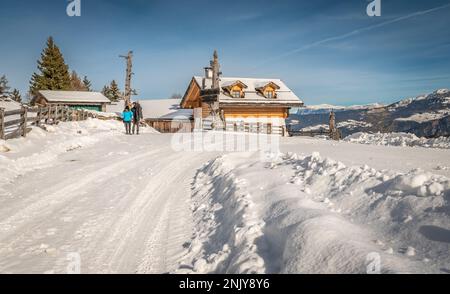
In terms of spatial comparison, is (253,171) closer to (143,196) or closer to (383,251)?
(143,196)

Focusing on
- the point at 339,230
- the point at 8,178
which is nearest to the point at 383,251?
the point at 339,230

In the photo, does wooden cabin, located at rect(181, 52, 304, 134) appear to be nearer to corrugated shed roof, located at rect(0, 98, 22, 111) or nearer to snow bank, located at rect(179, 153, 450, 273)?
snow bank, located at rect(179, 153, 450, 273)

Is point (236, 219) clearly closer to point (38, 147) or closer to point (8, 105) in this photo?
point (38, 147)

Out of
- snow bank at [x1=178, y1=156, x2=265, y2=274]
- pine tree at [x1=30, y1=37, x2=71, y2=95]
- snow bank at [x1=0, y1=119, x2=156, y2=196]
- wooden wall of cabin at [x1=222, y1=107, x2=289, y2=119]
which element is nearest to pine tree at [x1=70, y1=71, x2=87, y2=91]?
pine tree at [x1=30, y1=37, x2=71, y2=95]

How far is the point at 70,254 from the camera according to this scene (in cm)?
434

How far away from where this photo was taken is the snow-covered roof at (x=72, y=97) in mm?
41819

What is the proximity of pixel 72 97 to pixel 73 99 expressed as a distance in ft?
2.96

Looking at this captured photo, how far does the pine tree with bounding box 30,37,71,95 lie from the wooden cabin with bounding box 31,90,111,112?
15.4ft

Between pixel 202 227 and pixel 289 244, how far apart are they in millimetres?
Answer: 2201

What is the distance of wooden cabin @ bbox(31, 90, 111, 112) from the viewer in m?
41.7

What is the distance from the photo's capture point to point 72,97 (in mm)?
43875

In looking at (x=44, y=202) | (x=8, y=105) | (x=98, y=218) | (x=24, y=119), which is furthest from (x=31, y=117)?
→ (x=8, y=105)

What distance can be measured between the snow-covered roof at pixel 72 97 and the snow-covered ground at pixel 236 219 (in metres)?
38.5

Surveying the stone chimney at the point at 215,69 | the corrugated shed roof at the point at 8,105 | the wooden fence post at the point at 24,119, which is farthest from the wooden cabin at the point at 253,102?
the corrugated shed roof at the point at 8,105
